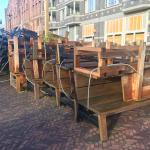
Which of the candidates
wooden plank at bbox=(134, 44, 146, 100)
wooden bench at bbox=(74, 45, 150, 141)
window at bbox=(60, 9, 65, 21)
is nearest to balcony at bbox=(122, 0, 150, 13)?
wooden bench at bbox=(74, 45, 150, 141)

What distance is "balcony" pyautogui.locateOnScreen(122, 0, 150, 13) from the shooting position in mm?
20688

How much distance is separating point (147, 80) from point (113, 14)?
22.2 metres

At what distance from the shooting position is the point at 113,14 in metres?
26.1

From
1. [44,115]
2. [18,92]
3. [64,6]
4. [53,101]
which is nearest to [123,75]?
[44,115]

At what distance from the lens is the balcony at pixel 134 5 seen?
20688mm

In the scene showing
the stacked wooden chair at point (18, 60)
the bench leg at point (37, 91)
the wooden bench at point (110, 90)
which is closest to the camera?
the wooden bench at point (110, 90)

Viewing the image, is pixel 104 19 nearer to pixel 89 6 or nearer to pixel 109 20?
pixel 109 20

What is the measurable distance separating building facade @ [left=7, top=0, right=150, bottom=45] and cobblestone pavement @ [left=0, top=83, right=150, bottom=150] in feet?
42.5

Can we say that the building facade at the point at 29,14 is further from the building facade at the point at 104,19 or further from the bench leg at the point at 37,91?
the bench leg at the point at 37,91

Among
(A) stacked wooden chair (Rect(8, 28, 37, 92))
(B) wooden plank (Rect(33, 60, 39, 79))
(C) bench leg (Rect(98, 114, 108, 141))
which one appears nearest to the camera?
(C) bench leg (Rect(98, 114, 108, 141))

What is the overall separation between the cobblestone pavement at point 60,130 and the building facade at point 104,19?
42.5 ft

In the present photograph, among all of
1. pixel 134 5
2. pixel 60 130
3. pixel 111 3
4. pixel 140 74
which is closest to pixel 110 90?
pixel 140 74

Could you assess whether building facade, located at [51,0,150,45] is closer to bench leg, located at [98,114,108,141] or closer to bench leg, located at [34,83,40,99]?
bench leg, located at [34,83,40,99]

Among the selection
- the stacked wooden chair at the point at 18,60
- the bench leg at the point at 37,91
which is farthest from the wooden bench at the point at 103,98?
the stacked wooden chair at the point at 18,60
